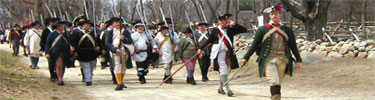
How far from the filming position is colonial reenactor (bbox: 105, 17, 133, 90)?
10289 mm

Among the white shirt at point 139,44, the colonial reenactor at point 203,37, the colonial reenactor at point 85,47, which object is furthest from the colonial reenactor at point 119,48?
the colonial reenactor at point 203,37

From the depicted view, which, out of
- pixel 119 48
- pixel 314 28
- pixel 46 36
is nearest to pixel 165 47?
pixel 119 48

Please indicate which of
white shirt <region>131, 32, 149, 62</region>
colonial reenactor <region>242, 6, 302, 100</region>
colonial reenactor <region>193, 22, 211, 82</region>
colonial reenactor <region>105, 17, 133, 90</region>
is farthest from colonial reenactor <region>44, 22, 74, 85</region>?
colonial reenactor <region>242, 6, 302, 100</region>

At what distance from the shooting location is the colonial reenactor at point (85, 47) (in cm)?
1152

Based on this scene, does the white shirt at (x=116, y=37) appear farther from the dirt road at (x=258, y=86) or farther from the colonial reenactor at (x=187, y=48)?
the colonial reenactor at (x=187, y=48)

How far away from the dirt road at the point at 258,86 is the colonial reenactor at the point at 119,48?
15.5 inches

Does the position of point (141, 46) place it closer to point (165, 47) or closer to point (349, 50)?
point (165, 47)

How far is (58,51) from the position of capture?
11219 mm

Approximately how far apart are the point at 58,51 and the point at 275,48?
589 centimetres

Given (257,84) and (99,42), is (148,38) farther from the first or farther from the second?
(257,84)

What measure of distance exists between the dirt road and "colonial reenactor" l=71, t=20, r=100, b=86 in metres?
0.50

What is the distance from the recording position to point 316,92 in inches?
386

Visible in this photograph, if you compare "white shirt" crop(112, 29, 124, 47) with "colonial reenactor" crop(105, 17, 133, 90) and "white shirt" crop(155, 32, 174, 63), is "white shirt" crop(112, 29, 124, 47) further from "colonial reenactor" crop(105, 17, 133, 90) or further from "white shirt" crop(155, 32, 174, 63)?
"white shirt" crop(155, 32, 174, 63)

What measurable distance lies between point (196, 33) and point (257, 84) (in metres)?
2.01
